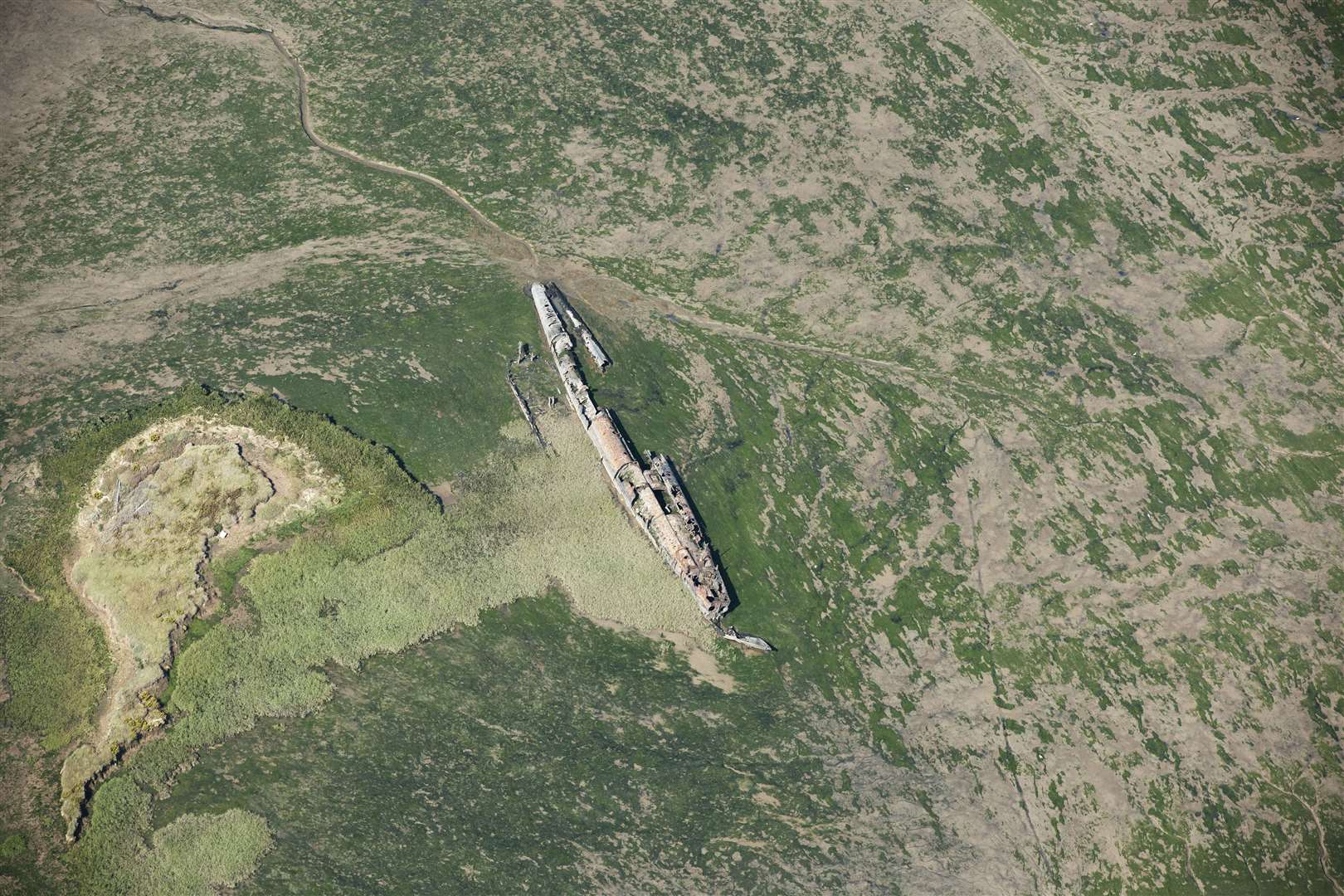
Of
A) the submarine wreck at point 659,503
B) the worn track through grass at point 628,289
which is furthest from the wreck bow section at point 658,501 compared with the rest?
the worn track through grass at point 628,289

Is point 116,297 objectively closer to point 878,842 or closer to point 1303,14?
point 878,842

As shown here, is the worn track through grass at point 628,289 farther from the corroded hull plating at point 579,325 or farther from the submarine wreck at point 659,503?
the submarine wreck at point 659,503

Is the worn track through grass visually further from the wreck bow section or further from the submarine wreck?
the wreck bow section

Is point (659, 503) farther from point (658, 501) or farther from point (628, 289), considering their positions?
point (628, 289)

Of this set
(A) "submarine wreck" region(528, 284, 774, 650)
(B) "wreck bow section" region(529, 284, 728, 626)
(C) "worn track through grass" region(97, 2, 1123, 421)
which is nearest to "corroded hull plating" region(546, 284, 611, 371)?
(A) "submarine wreck" region(528, 284, 774, 650)

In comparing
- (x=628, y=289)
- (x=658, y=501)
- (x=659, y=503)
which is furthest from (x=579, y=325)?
(x=659, y=503)

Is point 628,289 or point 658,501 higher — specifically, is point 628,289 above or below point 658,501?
above

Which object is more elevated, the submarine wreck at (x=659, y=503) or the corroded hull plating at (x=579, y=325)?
the corroded hull plating at (x=579, y=325)
